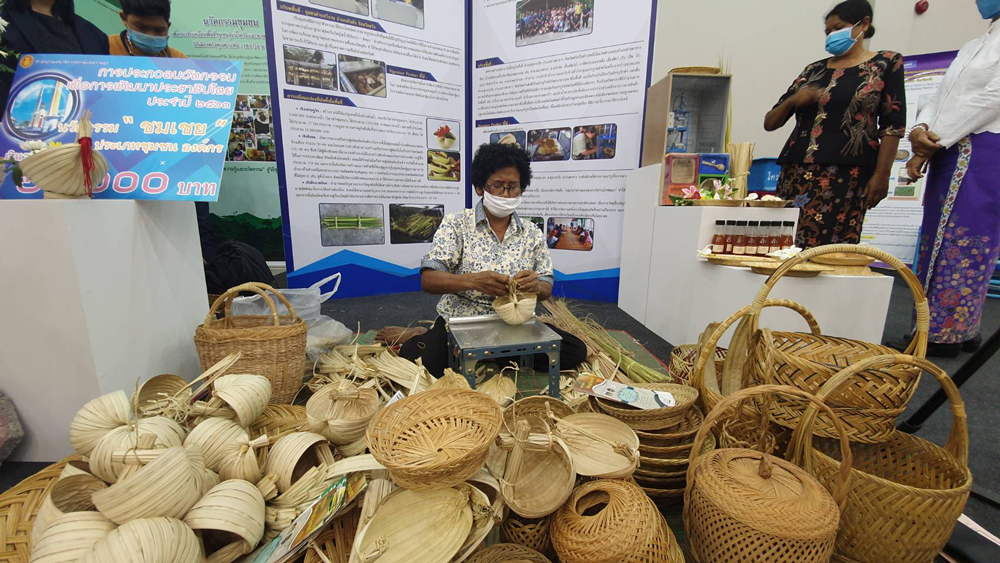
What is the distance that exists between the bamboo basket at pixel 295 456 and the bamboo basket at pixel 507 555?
524 mm

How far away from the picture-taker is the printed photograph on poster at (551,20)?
3.71 m

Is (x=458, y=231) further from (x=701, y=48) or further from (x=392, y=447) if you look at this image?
(x=701, y=48)

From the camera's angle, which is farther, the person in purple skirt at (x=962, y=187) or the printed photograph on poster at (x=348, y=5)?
the printed photograph on poster at (x=348, y=5)

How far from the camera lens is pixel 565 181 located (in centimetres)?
410

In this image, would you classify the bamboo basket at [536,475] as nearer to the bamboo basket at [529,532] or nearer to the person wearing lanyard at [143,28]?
the bamboo basket at [529,532]

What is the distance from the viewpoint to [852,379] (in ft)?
3.76

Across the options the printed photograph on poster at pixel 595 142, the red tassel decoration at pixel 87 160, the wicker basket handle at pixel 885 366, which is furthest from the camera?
the printed photograph on poster at pixel 595 142

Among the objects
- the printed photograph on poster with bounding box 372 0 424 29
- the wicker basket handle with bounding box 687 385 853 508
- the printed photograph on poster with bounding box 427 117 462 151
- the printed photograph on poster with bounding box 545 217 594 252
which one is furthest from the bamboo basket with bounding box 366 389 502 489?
the printed photograph on poster with bounding box 372 0 424 29

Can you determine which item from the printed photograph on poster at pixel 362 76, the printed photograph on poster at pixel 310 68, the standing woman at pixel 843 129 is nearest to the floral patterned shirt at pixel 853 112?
the standing woman at pixel 843 129

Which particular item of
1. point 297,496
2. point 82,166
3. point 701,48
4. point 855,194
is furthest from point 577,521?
point 701,48

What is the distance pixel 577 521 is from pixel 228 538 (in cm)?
88

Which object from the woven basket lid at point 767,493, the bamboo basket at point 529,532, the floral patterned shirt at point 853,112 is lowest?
the bamboo basket at point 529,532

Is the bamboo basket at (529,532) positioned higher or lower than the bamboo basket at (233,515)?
lower

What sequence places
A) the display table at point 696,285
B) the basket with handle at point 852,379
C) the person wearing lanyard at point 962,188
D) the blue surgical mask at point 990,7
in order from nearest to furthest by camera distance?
1. the basket with handle at point 852,379
2. the display table at point 696,285
3. the blue surgical mask at point 990,7
4. the person wearing lanyard at point 962,188
